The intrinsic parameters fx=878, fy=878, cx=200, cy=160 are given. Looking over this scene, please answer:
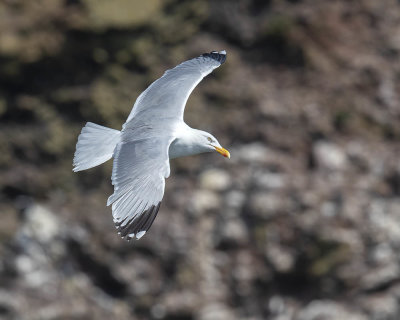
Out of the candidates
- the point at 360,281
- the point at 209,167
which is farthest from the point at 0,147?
the point at 360,281

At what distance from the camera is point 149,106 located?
20.1 ft

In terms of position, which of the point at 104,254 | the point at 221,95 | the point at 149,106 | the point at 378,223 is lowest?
the point at 104,254

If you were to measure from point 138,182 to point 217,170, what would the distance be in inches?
195

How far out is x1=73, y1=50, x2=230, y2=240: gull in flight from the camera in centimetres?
499

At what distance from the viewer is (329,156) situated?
10078 millimetres

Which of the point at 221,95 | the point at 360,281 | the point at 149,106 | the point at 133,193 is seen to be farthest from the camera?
the point at 221,95

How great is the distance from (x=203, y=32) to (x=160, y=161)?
557cm

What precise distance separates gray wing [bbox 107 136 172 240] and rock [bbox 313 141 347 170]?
191 inches

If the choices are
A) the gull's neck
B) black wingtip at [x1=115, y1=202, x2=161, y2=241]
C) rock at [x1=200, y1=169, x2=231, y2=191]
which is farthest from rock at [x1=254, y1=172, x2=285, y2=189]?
black wingtip at [x1=115, y1=202, x2=161, y2=241]

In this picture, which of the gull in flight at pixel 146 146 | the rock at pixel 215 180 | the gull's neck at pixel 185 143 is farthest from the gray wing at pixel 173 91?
the rock at pixel 215 180

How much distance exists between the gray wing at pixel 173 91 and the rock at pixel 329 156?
381cm

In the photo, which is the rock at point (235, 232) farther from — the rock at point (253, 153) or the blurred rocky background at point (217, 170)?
the rock at point (253, 153)

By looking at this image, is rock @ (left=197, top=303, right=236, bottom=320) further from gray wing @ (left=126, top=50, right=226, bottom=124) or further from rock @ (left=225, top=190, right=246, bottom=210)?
gray wing @ (left=126, top=50, right=226, bottom=124)

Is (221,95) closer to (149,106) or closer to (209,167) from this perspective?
(209,167)
